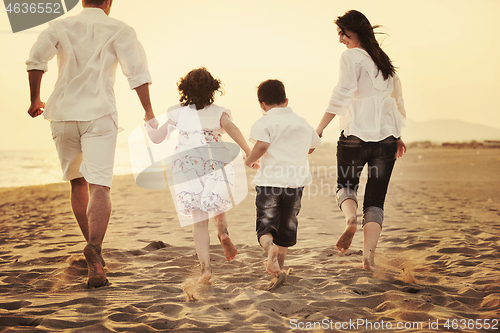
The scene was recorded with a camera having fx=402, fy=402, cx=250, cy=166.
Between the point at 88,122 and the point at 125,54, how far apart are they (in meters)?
0.57

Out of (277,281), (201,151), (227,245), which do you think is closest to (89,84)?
(201,151)

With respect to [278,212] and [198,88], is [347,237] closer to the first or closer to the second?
[278,212]

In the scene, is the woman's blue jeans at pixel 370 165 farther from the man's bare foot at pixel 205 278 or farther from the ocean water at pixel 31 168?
the ocean water at pixel 31 168

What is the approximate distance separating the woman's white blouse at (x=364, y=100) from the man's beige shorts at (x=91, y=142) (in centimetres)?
169

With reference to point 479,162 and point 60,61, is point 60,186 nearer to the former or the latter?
point 60,61

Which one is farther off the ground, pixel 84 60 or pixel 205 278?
pixel 84 60

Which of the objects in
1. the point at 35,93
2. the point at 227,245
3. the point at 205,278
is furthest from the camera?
the point at 227,245

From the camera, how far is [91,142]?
293 centimetres

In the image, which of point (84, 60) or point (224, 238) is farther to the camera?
point (224, 238)

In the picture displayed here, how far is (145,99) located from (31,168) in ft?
55.3

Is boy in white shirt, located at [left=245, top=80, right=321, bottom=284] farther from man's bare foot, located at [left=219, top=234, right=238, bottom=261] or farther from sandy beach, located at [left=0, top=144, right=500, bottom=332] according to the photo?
sandy beach, located at [left=0, top=144, right=500, bottom=332]

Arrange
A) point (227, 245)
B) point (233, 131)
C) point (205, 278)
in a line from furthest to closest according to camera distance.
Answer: point (233, 131), point (227, 245), point (205, 278)

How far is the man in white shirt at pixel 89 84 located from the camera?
290cm

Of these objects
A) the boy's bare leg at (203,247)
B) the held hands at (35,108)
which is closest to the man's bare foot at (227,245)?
the boy's bare leg at (203,247)
